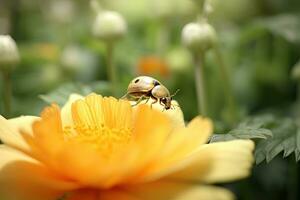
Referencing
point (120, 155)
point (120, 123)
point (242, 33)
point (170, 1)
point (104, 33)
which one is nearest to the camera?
point (120, 155)

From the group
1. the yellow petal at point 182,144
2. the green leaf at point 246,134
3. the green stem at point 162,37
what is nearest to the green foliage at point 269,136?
the green leaf at point 246,134

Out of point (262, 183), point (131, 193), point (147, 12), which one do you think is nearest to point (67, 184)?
point (131, 193)

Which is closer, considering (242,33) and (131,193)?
(131,193)

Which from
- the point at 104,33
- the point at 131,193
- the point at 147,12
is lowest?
the point at 131,193

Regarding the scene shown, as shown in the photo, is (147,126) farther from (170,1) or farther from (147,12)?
(147,12)

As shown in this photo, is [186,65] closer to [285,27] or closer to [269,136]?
[285,27]

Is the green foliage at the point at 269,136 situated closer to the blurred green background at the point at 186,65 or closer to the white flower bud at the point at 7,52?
the blurred green background at the point at 186,65

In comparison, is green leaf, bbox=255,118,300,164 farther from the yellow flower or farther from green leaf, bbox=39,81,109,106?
green leaf, bbox=39,81,109,106

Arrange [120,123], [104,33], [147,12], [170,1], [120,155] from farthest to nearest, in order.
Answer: [147,12]
[170,1]
[104,33]
[120,123]
[120,155]
